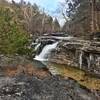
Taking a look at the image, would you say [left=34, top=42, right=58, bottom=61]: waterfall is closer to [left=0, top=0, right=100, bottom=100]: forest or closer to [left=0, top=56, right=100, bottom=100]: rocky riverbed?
[left=0, top=0, right=100, bottom=100]: forest

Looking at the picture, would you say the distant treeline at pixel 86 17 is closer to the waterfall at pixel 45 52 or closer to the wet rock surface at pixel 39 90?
the waterfall at pixel 45 52

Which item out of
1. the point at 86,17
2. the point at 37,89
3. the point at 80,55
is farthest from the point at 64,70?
the point at 86,17

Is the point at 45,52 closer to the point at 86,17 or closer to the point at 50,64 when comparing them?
the point at 50,64

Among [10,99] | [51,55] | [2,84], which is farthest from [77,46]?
[10,99]

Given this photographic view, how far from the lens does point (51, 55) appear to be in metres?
A: 26.5

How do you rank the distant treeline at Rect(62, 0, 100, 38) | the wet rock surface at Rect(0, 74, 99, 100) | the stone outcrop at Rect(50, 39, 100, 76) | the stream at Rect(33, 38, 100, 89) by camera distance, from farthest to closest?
the distant treeline at Rect(62, 0, 100, 38)
the stone outcrop at Rect(50, 39, 100, 76)
the stream at Rect(33, 38, 100, 89)
the wet rock surface at Rect(0, 74, 99, 100)

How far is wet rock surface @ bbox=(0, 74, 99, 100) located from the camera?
34.8ft

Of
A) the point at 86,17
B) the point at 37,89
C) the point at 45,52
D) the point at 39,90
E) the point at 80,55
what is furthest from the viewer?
the point at 86,17

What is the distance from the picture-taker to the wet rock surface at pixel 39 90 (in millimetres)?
10598

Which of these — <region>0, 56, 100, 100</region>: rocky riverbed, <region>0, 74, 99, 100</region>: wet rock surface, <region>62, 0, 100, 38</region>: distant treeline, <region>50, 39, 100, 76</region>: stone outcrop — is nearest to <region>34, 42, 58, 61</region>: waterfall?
<region>50, 39, 100, 76</region>: stone outcrop

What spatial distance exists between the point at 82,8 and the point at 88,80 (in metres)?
27.2

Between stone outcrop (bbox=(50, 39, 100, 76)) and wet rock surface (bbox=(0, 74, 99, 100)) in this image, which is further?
stone outcrop (bbox=(50, 39, 100, 76))

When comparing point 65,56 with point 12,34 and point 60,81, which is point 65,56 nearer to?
point 12,34

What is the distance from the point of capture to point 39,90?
11453mm
